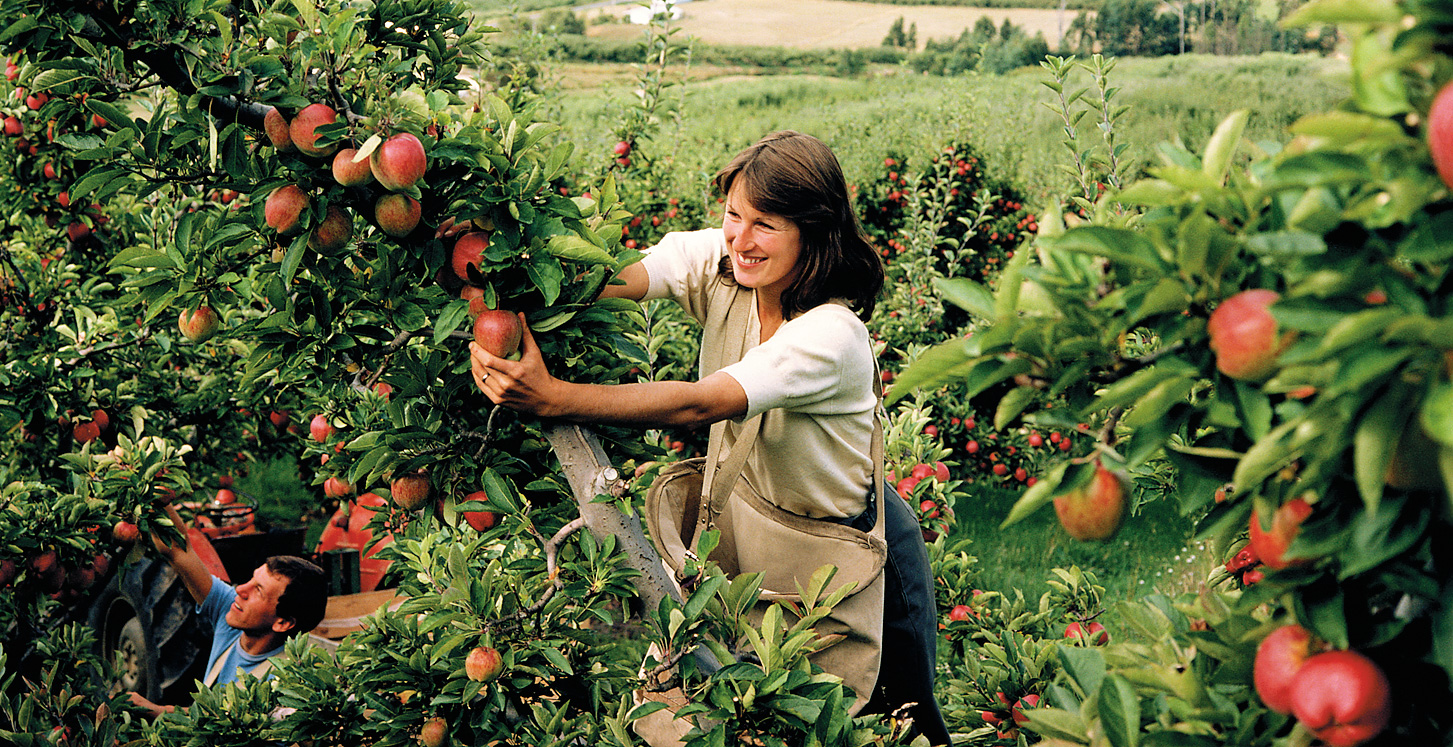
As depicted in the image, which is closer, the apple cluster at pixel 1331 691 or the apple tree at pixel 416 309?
the apple cluster at pixel 1331 691

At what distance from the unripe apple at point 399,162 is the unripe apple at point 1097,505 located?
1.05 meters

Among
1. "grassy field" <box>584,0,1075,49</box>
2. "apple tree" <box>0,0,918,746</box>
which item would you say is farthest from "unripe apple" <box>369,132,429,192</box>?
"grassy field" <box>584,0,1075,49</box>

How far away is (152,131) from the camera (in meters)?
1.55

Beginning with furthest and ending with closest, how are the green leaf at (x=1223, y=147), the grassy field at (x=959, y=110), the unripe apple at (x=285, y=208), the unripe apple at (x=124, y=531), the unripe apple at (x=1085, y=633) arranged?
1. the grassy field at (x=959, y=110)
2. the unripe apple at (x=124, y=531)
3. the unripe apple at (x=1085, y=633)
4. the unripe apple at (x=285, y=208)
5. the green leaf at (x=1223, y=147)

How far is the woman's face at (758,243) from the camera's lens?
6.39ft

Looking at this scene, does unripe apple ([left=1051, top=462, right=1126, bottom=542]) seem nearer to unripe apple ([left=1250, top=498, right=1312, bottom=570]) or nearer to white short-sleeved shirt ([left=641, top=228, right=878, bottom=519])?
unripe apple ([left=1250, top=498, right=1312, bottom=570])

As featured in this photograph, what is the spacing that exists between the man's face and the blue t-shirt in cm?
10

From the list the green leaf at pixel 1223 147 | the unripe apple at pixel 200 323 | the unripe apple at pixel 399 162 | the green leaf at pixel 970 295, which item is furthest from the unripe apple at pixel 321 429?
the green leaf at pixel 1223 147

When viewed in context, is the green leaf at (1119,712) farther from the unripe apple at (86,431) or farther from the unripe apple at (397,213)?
the unripe apple at (86,431)

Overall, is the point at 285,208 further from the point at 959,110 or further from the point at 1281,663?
the point at 959,110

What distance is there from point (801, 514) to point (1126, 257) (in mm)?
1180

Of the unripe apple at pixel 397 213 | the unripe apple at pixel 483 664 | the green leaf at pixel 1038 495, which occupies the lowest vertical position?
the unripe apple at pixel 483 664

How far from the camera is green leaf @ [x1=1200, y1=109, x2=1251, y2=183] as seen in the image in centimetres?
98

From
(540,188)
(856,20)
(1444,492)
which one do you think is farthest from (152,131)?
(856,20)
